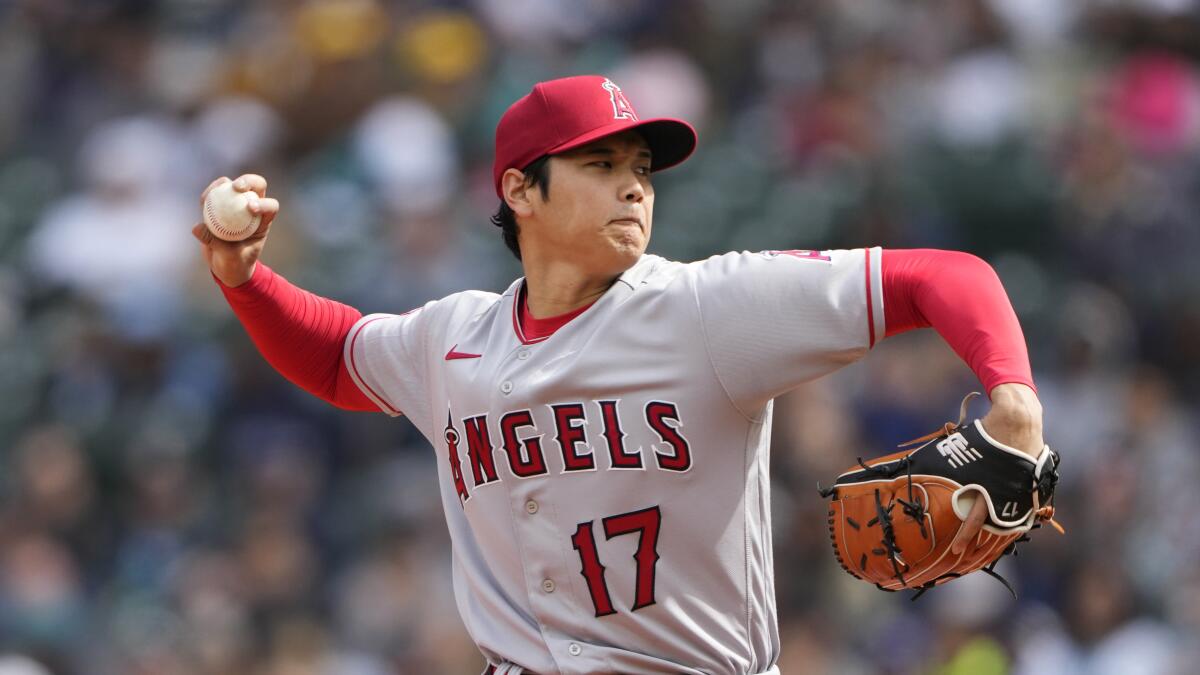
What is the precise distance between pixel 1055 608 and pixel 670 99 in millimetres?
3899

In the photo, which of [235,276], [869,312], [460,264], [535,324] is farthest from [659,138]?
[460,264]

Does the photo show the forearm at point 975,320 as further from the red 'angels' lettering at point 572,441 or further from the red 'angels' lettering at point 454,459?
the red 'angels' lettering at point 454,459

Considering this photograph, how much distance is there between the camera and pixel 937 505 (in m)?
2.86

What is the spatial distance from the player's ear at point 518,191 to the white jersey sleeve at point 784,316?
1.49 feet

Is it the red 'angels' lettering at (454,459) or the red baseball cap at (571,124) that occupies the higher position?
the red baseball cap at (571,124)

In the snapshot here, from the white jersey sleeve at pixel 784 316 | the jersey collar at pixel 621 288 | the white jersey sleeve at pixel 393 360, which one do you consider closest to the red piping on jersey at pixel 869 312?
the white jersey sleeve at pixel 784 316

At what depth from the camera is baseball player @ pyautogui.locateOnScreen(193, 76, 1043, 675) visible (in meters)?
3.00

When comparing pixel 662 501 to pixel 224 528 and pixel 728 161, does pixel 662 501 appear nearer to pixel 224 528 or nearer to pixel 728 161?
pixel 224 528

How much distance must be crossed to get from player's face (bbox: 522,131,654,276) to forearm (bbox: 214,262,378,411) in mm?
676

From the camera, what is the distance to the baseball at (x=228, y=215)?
11.5 ft

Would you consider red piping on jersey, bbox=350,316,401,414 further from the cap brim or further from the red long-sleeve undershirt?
the cap brim

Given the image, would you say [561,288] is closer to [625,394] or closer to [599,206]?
[599,206]

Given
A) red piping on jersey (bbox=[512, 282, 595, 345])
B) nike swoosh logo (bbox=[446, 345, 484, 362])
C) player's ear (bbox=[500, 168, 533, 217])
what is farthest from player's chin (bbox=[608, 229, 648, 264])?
nike swoosh logo (bbox=[446, 345, 484, 362])

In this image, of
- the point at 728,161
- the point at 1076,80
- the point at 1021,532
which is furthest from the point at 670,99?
the point at 1021,532
